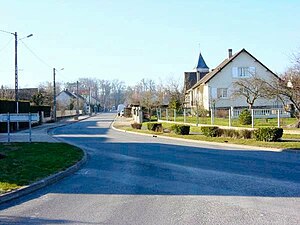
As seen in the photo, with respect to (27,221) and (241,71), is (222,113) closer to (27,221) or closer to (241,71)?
(241,71)

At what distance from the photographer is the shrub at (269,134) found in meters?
22.2

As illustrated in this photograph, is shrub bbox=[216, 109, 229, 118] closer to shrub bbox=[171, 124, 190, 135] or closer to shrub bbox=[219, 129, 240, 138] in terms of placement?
shrub bbox=[171, 124, 190, 135]

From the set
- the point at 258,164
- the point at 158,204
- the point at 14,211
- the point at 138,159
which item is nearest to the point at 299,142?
the point at 258,164

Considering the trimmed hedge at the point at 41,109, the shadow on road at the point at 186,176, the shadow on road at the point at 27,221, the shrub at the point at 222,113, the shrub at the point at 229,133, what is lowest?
the shadow on road at the point at 27,221

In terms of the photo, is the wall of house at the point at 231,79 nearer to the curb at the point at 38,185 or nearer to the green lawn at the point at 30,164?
the green lawn at the point at 30,164

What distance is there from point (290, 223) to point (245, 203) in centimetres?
156

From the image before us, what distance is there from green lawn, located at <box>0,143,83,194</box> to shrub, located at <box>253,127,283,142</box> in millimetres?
10290

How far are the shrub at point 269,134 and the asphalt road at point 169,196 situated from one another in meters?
7.20

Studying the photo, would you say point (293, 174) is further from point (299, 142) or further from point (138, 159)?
point (299, 142)

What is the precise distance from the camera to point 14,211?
794 centimetres

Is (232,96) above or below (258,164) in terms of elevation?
above

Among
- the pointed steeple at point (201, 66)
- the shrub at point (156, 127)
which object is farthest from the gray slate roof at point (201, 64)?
the shrub at point (156, 127)

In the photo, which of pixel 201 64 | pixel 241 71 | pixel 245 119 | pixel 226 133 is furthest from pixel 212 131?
pixel 201 64

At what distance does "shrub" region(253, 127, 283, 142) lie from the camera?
22156 millimetres
